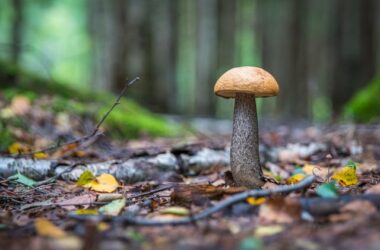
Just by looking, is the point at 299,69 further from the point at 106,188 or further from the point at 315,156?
the point at 106,188

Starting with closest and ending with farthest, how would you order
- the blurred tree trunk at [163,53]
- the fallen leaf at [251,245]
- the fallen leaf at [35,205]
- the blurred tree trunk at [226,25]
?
the fallen leaf at [251,245] → the fallen leaf at [35,205] → the blurred tree trunk at [163,53] → the blurred tree trunk at [226,25]

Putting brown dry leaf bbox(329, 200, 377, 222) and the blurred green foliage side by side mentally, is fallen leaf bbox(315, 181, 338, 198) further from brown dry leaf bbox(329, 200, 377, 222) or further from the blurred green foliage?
the blurred green foliage

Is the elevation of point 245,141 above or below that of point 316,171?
above

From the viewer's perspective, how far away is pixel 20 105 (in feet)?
15.6

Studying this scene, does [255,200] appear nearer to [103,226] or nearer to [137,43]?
[103,226]

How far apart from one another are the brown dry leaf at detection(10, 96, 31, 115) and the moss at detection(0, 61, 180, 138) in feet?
0.52

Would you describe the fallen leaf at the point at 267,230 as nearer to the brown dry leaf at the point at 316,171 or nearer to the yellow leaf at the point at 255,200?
the yellow leaf at the point at 255,200

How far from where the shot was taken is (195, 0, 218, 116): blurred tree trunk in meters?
16.0

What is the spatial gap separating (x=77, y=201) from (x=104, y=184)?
0.40 m

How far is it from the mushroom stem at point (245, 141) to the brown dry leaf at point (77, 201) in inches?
35.4

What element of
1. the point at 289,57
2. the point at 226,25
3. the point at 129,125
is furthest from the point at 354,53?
the point at 226,25

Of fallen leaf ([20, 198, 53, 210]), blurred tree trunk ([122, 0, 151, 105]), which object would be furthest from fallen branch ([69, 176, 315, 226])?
blurred tree trunk ([122, 0, 151, 105])

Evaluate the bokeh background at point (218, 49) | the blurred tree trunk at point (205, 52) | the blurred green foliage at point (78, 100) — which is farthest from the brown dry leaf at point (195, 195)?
the blurred tree trunk at point (205, 52)

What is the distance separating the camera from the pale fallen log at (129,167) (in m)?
2.85
